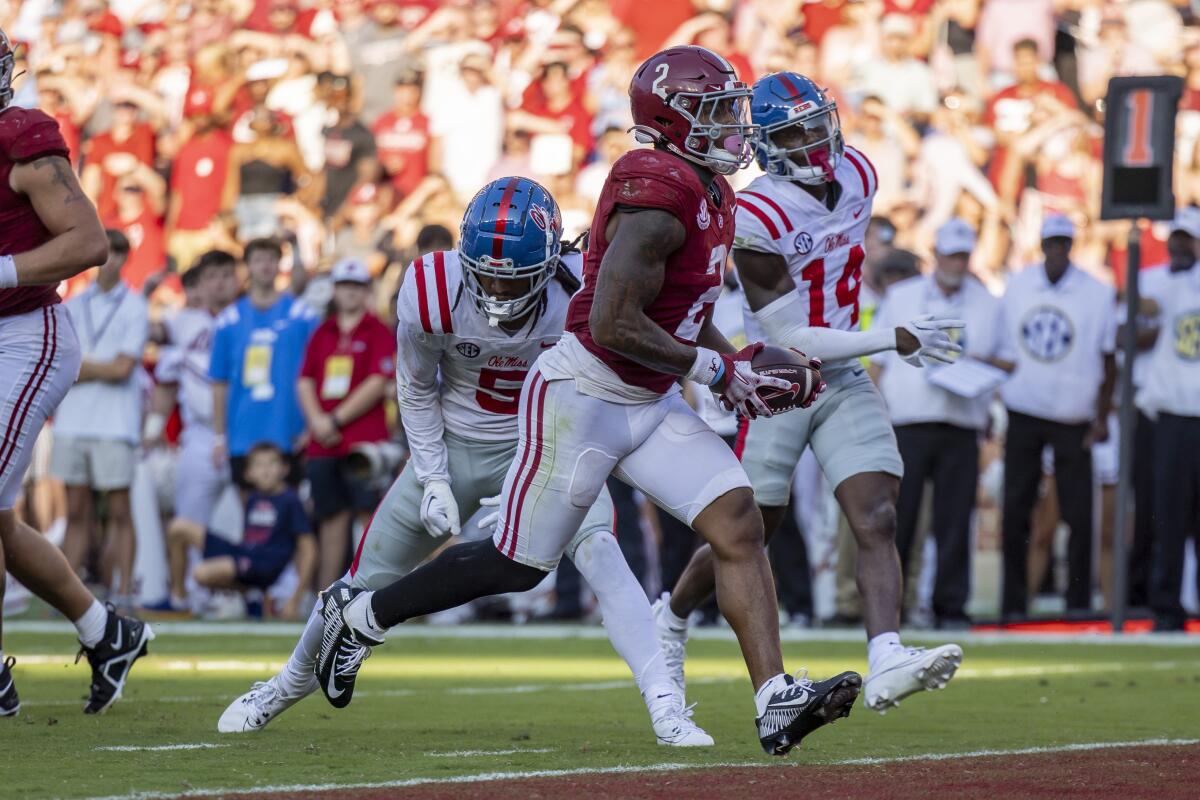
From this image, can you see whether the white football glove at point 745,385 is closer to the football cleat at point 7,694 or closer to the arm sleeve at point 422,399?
the arm sleeve at point 422,399

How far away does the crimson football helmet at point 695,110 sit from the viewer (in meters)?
5.87

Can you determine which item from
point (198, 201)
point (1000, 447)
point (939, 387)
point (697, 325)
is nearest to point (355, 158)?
point (198, 201)

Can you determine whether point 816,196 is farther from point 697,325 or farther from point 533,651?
point 533,651

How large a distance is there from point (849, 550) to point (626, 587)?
6268mm

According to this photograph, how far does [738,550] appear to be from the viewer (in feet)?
18.7

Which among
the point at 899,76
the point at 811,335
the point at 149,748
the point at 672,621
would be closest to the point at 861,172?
the point at 811,335

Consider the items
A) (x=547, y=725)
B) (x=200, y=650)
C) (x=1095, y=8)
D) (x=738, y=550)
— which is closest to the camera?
(x=738, y=550)

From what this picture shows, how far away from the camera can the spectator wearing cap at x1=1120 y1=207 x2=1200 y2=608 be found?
12023 millimetres

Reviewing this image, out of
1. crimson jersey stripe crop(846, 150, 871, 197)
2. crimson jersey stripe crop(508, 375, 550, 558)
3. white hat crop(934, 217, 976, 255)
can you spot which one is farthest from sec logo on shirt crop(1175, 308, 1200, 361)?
crimson jersey stripe crop(508, 375, 550, 558)

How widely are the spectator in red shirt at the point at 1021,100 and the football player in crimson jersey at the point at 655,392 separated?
10674mm

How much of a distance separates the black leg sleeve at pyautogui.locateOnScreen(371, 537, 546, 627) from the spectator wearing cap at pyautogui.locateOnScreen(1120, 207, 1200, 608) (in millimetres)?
6622

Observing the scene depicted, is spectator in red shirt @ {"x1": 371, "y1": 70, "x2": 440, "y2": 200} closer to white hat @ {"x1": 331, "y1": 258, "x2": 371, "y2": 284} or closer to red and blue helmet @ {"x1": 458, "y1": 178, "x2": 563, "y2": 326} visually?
white hat @ {"x1": 331, "y1": 258, "x2": 371, "y2": 284}

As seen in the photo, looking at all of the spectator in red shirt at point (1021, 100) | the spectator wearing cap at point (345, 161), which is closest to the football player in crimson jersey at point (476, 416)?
the spectator in red shirt at point (1021, 100)

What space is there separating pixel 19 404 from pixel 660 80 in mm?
2211
